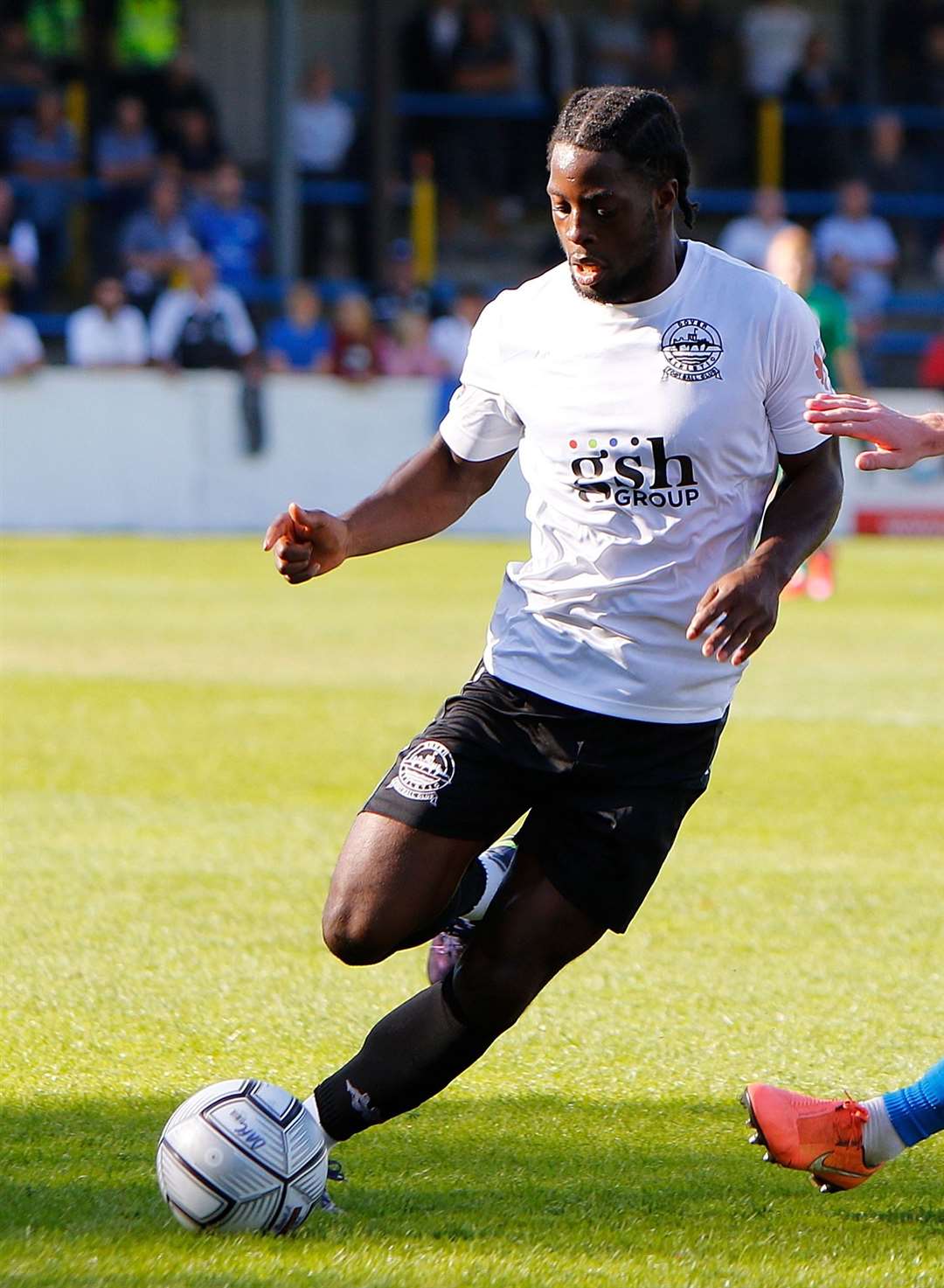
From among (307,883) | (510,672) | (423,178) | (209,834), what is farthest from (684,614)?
(423,178)

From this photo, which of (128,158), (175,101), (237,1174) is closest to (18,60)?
(175,101)

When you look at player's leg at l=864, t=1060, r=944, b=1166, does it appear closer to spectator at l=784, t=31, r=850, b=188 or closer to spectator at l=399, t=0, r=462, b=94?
spectator at l=399, t=0, r=462, b=94

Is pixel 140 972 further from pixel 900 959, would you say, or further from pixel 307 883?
pixel 900 959

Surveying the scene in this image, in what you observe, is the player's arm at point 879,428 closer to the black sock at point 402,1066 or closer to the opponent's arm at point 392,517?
the opponent's arm at point 392,517

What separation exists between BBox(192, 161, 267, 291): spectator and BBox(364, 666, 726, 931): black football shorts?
62.7 ft

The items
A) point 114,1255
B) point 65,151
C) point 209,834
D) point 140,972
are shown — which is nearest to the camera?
point 114,1255

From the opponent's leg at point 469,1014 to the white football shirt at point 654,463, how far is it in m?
0.43

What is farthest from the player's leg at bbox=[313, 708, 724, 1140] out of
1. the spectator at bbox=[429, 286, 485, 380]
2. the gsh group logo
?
the spectator at bbox=[429, 286, 485, 380]

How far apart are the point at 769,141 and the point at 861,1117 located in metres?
23.2

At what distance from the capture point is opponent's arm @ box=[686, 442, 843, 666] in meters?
4.09

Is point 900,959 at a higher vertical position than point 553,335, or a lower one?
lower

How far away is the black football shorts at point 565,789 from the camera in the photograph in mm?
4270

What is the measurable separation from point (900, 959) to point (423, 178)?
2010 cm

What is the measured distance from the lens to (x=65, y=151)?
23.0 m
